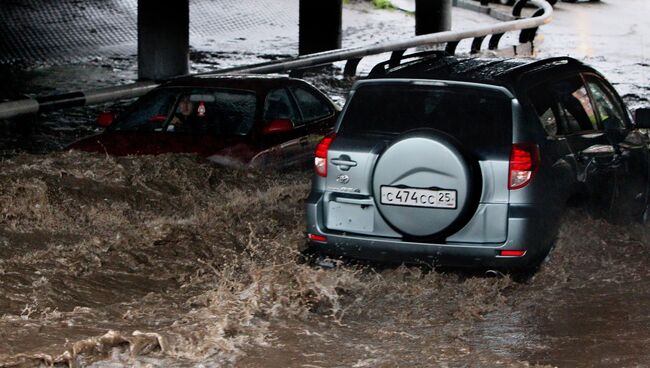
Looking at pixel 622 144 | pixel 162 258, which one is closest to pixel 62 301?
pixel 162 258

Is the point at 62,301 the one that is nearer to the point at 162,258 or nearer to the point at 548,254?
Result: the point at 162,258

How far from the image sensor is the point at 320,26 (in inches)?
982

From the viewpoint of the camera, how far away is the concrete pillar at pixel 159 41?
20.7 meters

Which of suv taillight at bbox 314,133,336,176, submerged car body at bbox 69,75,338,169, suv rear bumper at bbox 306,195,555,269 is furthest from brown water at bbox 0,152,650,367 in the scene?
suv taillight at bbox 314,133,336,176

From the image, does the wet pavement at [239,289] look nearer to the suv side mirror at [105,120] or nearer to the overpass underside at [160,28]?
the suv side mirror at [105,120]

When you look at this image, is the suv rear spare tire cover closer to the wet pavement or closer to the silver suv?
the silver suv

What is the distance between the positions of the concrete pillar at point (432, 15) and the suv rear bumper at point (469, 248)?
19.1 m

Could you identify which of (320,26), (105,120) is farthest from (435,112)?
(320,26)

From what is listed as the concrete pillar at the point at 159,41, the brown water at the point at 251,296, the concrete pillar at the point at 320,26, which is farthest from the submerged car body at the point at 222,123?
the concrete pillar at the point at 320,26

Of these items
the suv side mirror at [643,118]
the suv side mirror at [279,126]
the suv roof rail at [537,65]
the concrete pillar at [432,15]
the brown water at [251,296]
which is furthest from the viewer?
the concrete pillar at [432,15]

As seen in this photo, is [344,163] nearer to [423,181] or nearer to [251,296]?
[423,181]

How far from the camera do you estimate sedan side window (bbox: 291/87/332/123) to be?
40.2ft

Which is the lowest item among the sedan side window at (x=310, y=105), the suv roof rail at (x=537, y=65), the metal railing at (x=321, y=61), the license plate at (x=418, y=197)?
the metal railing at (x=321, y=61)

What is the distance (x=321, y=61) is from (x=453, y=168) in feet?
40.5
